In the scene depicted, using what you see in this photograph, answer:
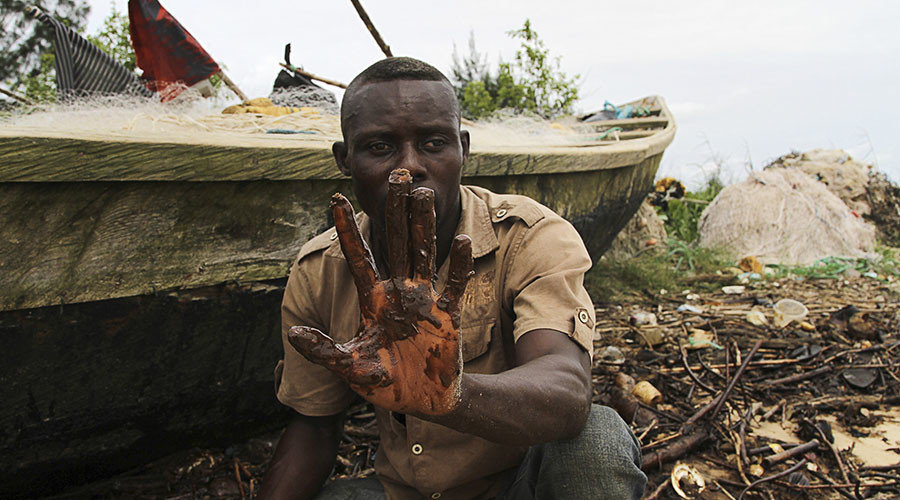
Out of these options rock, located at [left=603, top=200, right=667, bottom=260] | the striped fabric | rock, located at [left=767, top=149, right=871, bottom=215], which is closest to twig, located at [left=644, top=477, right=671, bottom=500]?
the striped fabric

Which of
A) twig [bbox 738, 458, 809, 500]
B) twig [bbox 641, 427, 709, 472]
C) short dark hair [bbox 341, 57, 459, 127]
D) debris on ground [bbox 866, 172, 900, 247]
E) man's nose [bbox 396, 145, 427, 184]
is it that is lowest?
debris on ground [bbox 866, 172, 900, 247]

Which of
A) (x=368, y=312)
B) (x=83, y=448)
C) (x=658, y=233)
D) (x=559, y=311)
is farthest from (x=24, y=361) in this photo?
(x=658, y=233)

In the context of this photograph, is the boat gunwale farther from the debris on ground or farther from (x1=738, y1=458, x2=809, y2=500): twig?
the debris on ground

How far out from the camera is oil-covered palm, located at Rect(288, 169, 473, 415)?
940 millimetres

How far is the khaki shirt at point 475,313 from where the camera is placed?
1445mm

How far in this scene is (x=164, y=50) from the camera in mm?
3699

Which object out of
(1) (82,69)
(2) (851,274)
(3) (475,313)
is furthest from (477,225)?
(2) (851,274)

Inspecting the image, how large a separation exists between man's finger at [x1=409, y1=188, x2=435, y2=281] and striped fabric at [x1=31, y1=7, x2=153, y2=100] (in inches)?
118

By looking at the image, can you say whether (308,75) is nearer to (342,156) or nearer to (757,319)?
(342,156)

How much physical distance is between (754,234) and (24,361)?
23.5ft

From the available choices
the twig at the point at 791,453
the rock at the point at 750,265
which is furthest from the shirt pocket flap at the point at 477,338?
the rock at the point at 750,265

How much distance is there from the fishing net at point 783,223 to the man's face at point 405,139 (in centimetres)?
603

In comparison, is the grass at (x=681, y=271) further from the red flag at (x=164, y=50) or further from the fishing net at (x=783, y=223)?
the red flag at (x=164, y=50)

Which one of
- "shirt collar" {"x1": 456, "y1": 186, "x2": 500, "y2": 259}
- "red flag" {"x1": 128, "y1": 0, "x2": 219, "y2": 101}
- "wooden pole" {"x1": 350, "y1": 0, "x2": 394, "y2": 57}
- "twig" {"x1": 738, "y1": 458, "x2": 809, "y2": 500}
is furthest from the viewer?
"wooden pole" {"x1": 350, "y1": 0, "x2": 394, "y2": 57}
